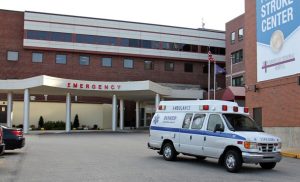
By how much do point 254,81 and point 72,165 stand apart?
16.5 meters

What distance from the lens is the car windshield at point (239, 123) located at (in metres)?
14.5

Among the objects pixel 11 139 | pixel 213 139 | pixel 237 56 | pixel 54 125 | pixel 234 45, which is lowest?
pixel 54 125

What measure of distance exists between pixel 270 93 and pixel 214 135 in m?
12.7

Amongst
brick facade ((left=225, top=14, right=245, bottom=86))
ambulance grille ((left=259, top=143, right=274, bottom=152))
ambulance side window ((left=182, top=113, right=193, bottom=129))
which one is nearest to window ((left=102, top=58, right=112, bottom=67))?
brick facade ((left=225, top=14, right=245, bottom=86))

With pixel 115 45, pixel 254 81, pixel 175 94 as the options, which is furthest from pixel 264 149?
pixel 115 45

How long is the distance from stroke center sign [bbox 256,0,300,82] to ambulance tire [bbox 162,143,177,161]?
401 inches

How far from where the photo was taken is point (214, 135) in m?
14.7

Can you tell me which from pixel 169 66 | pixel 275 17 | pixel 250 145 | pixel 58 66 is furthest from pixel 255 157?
pixel 169 66

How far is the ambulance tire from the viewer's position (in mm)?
16578

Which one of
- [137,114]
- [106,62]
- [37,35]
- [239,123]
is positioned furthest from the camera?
[106,62]

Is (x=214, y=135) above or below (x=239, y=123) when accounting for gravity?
below

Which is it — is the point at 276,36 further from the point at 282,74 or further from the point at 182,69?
the point at 182,69

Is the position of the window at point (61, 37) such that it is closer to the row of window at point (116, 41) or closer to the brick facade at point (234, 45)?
the row of window at point (116, 41)

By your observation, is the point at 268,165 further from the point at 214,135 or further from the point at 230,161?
the point at 214,135
